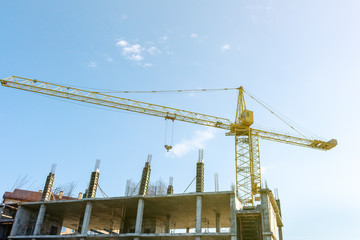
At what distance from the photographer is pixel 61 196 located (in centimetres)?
6544

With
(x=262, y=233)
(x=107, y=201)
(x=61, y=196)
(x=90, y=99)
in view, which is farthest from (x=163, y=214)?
(x=61, y=196)

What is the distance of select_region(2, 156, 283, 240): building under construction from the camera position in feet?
103

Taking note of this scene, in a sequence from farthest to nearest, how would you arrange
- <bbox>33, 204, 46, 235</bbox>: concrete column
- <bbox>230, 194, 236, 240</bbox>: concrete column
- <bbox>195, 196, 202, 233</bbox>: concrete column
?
<bbox>33, 204, 46, 235</bbox>: concrete column
<bbox>195, 196, 202, 233</bbox>: concrete column
<bbox>230, 194, 236, 240</bbox>: concrete column

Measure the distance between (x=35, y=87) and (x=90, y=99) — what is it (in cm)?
829

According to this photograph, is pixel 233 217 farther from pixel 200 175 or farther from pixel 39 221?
pixel 39 221

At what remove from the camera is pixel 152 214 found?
40.6 meters

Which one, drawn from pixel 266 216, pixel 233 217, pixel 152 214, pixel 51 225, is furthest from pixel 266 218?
pixel 51 225

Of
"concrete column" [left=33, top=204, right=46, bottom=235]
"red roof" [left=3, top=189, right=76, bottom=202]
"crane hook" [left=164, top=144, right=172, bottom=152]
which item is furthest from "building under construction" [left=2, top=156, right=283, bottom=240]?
"red roof" [left=3, top=189, right=76, bottom=202]

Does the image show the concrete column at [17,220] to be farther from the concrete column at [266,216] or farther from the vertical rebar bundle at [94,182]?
the concrete column at [266,216]

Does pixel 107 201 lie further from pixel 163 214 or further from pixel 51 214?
pixel 51 214

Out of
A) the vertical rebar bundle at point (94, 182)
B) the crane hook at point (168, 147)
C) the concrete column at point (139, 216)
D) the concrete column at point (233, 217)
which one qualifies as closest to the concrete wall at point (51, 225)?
the vertical rebar bundle at point (94, 182)

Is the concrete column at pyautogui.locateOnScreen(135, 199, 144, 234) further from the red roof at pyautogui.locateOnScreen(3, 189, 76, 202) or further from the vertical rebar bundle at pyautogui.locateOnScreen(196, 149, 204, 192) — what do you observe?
the red roof at pyautogui.locateOnScreen(3, 189, 76, 202)

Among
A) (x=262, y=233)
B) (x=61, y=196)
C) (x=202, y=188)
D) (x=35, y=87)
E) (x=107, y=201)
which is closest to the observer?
(x=262, y=233)

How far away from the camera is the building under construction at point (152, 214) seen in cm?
3133
